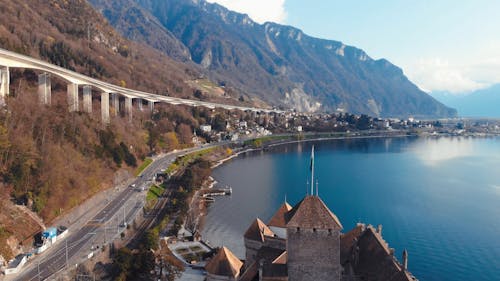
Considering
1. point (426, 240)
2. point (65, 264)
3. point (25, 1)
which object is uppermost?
point (25, 1)

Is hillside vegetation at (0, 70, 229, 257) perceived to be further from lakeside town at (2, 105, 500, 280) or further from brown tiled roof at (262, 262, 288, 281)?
brown tiled roof at (262, 262, 288, 281)

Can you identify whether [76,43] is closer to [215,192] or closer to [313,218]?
[215,192]

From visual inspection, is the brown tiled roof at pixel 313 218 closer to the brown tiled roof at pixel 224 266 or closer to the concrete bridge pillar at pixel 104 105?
the brown tiled roof at pixel 224 266

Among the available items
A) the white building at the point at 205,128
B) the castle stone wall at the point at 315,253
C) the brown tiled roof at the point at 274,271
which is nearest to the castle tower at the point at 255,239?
the brown tiled roof at the point at 274,271

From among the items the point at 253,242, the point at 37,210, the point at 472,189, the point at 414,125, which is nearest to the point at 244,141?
the point at 472,189

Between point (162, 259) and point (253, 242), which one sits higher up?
point (253, 242)

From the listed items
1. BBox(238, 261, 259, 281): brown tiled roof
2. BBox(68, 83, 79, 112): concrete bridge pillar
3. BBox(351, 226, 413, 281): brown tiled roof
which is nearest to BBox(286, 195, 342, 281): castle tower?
BBox(351, 226, 413, 281): brown tiled roof

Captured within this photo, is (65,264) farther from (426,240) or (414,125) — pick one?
(414,125)
